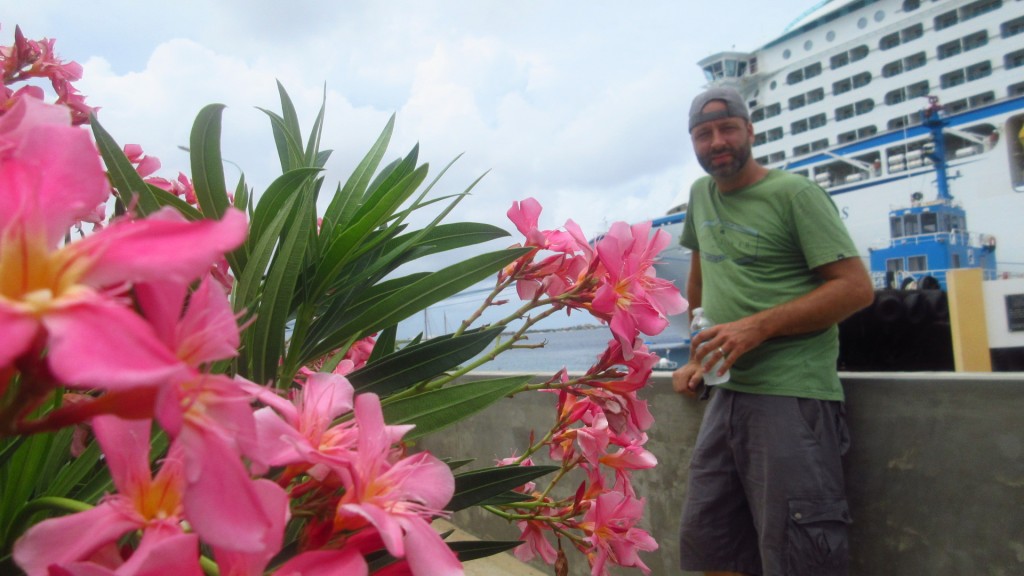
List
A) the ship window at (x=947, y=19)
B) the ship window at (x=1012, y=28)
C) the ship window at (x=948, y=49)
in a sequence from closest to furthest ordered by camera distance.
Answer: the ship window at (x=1012, y=28) → the ship window at (x=947, y=19) → the ship window at (x=948, y=49)

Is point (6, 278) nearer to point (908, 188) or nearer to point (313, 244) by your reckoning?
point (313, 244)

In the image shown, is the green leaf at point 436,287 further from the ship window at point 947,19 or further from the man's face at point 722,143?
the ship window at point 947,19

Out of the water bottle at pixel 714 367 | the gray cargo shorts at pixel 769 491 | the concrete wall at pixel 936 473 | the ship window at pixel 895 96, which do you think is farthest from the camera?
the ship window at pixel 895 96

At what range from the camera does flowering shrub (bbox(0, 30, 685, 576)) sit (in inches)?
7.5

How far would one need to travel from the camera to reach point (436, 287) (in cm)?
58

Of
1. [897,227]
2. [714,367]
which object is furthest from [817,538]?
[897,227]

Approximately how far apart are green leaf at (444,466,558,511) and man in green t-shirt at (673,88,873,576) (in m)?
1.25

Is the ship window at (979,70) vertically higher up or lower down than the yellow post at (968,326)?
higher up

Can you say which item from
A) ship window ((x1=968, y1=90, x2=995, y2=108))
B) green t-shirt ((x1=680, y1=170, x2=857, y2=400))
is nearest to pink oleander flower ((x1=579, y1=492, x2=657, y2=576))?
green t-shirt ((x1=680, y1=170, x2=857, y2=400))

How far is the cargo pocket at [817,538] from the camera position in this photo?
163 cm

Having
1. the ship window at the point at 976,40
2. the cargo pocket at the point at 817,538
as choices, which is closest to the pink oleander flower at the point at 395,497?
the cargo pocket at the point at 817,538

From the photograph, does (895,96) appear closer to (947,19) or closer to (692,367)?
(947,19)

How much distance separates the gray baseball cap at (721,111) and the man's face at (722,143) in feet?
0.03

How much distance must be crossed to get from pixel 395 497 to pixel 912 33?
28.2m
